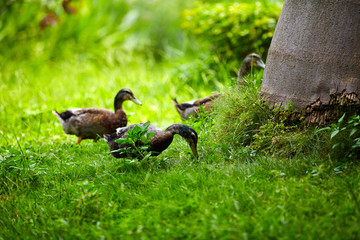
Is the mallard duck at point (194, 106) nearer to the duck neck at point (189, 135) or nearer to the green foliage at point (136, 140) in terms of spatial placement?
the duck neck at point (189, 135)

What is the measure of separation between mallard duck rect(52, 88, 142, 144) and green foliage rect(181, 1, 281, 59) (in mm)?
2526

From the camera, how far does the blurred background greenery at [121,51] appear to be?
21.1ft

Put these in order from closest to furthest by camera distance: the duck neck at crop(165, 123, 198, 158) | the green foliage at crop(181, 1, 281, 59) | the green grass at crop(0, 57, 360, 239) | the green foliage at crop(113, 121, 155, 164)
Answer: the green grass at crop(0, 57, 360, 239), the green foliage at crop(113, 121, 155, 164), the duck neck at crop(165, 123, 198, 158), the green foliage at crop(181, 1, 281, 59)

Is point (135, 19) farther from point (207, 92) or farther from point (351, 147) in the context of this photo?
point (351, 147)

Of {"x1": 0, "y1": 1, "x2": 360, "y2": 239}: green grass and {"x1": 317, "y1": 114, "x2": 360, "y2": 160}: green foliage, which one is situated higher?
{"x1": 317, "y1": 114, "x2": 360, "y2": 160}: green foliage

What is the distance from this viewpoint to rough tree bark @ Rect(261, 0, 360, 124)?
3.38 meters

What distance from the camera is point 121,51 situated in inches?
392

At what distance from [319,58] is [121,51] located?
715 centimetres

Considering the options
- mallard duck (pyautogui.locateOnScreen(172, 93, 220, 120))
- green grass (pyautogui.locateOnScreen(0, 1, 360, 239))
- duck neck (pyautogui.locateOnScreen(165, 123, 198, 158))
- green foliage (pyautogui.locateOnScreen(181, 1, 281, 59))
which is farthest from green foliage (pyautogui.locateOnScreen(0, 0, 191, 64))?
duck neck (pyautogui.locateOnScreen(165, 123, 198, 158))

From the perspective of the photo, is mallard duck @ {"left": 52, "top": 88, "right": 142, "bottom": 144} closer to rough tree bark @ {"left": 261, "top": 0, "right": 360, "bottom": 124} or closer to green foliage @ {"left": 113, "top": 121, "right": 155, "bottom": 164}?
green foliage @ {"left": 113, "top": 121, "right": 155, "bottom": 164}

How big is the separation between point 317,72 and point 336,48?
0.26 m

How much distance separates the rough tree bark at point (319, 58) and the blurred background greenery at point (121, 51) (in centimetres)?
106

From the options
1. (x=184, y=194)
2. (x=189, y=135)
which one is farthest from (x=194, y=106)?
(x=184, y=194)

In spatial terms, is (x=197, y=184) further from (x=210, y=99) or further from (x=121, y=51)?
(x=121, y=51)
